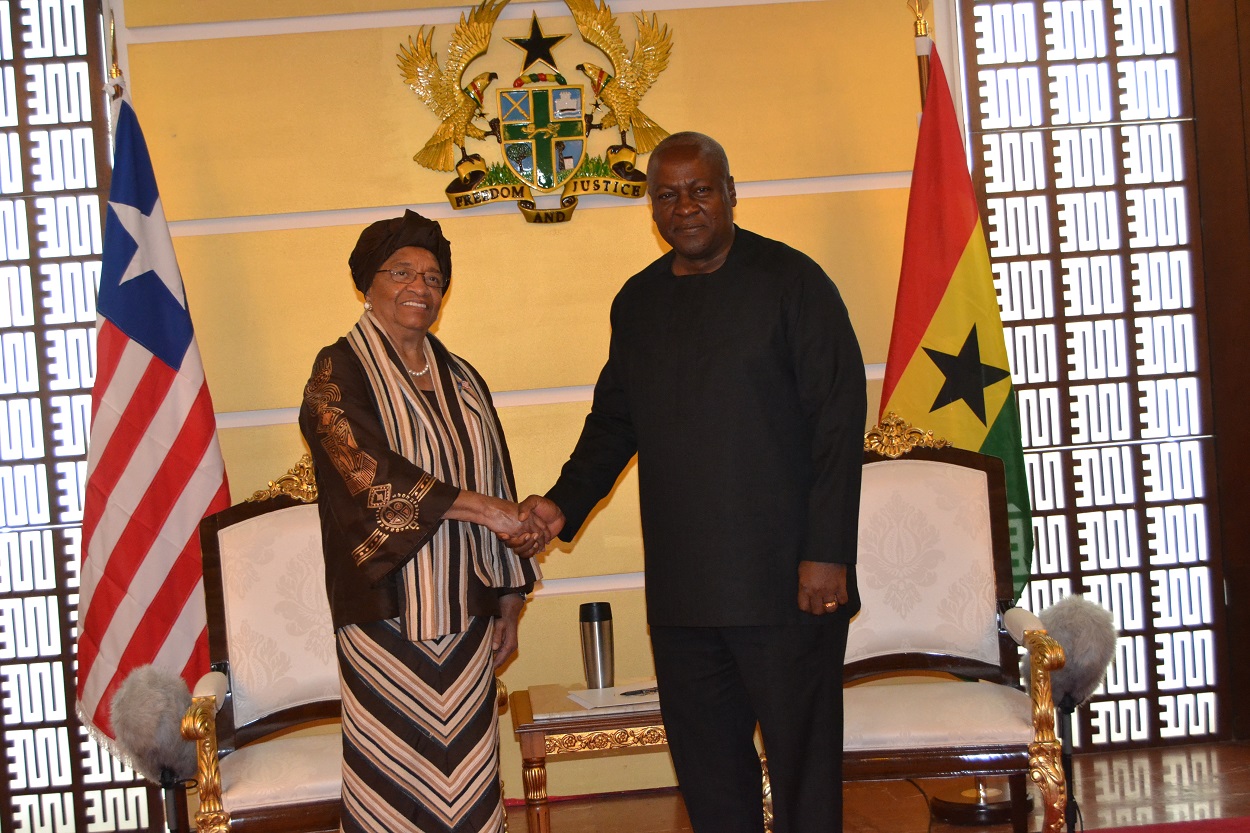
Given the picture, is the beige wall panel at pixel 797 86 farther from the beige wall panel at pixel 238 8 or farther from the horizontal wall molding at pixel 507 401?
the beige wall panel at pixel 238 8

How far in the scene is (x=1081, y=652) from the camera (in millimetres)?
3260

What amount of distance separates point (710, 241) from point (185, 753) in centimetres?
200

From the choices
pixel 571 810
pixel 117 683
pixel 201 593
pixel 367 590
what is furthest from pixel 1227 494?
pixel 117 683

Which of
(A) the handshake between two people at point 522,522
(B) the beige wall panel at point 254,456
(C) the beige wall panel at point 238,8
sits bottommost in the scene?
(A) the handshake between two people at point 522,522

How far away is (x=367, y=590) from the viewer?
2.46m

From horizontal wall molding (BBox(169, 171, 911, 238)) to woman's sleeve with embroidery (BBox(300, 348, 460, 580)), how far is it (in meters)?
1.86

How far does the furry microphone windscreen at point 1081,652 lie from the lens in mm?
3258

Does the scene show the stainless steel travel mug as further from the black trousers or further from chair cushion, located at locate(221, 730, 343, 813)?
the black trousers

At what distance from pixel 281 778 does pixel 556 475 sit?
5.66ft

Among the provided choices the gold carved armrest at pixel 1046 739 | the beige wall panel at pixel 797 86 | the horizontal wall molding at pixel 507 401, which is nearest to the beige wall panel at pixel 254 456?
the horizontal wall molding at pixel 507 401

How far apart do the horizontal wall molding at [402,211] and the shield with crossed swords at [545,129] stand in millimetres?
103

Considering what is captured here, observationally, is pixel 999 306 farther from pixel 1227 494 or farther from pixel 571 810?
pixel 571 810

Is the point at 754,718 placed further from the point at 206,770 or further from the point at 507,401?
the point at 507,401

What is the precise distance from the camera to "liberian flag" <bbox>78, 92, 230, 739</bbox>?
12.5ft
